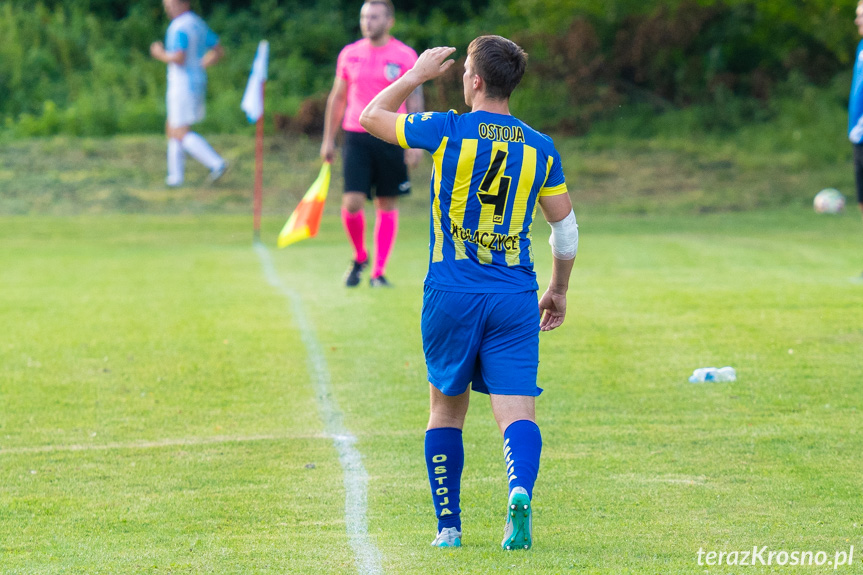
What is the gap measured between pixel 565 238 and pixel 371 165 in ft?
20.5

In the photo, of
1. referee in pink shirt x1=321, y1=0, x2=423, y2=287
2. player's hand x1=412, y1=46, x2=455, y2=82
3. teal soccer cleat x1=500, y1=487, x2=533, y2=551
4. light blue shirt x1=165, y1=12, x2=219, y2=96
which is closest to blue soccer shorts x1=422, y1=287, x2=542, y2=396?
teal soccer cleat x1=500, y1=487, x2=533, y2=551

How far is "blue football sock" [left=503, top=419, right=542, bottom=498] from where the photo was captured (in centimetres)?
405

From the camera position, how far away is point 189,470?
211 inches

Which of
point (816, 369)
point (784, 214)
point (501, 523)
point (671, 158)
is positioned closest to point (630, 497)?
point (501, 523)

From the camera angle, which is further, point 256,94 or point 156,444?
point 256,94

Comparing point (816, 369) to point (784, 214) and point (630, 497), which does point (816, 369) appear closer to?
point (630, 497)

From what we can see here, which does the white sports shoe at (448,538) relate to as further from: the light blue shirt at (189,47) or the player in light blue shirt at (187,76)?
the light blue shirt at (189,47)

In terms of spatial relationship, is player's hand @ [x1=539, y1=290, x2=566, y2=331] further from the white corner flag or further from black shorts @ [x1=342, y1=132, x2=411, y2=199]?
the white corner flag

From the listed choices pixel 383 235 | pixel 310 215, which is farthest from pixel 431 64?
pixel 310 215

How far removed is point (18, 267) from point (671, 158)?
53.6ft

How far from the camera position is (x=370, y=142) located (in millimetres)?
10383

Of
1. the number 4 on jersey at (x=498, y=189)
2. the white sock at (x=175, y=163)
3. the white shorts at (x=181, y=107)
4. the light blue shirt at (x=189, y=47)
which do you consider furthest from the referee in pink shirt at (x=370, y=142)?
the white sock at (x=175, y=163)

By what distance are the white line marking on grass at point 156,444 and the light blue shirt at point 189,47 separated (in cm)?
1493

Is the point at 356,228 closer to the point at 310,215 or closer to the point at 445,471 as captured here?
the point at 310,215
